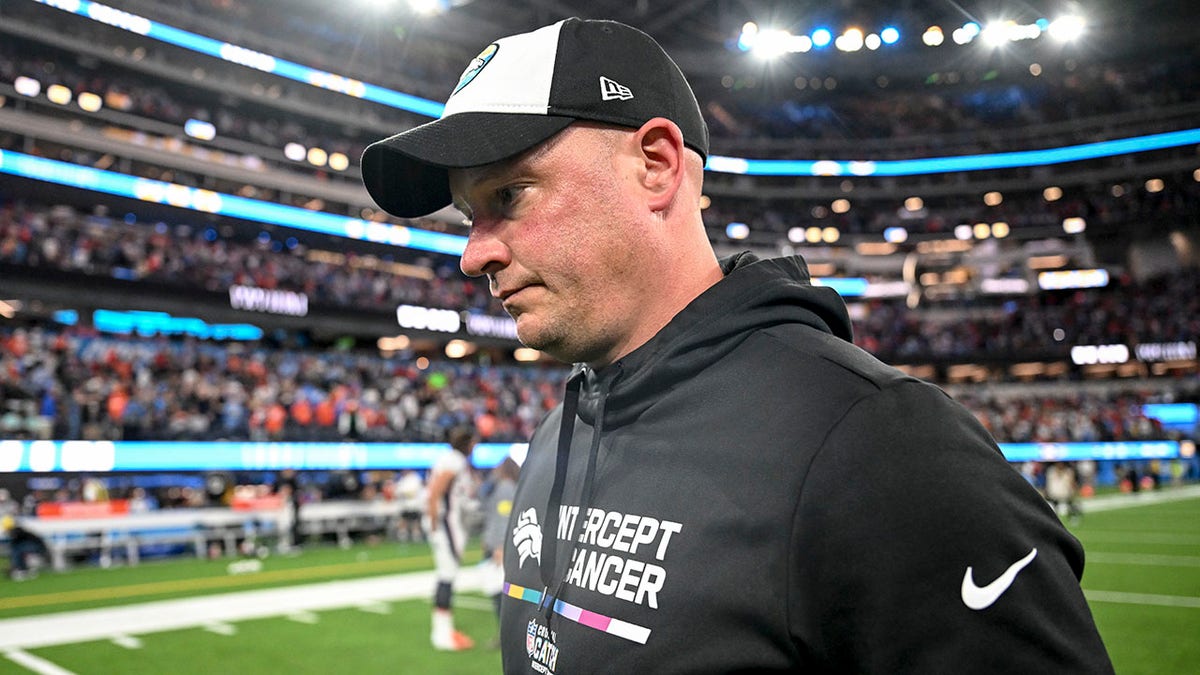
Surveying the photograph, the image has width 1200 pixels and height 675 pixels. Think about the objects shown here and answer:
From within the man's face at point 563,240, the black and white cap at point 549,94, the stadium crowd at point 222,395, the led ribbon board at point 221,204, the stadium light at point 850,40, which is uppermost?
the stadium light at point 850,40

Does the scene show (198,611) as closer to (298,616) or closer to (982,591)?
(298,616)

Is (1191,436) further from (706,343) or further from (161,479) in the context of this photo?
(706,343)

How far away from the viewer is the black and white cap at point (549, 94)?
1349 millimetres

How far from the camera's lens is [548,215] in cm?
139

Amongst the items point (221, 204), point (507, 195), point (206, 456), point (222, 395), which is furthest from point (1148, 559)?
point (221, 204)

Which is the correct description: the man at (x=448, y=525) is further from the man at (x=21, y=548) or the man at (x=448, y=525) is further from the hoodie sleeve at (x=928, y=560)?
the man at (x=21, y=548)

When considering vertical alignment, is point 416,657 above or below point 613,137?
below

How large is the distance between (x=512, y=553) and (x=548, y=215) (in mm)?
761

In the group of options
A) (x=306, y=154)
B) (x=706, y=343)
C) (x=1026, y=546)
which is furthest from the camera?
(x=306, y=154)

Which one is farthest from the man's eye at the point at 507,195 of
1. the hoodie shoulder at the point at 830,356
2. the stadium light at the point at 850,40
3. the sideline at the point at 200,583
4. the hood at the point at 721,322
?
the stadium light at the point at 850,40

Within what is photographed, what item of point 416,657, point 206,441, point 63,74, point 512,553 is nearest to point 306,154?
point 63,74

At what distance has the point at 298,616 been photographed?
10375 millimetres

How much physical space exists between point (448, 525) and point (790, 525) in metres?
8.84

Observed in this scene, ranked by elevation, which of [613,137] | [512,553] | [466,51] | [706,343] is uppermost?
[466,51]
